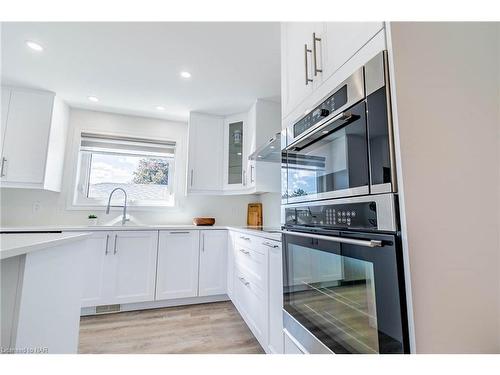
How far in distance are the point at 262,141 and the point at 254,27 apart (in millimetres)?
1211

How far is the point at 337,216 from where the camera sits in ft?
2.76

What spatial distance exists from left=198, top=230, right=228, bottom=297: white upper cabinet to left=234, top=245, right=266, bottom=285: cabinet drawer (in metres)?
0.40

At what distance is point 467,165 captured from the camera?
0.72 m

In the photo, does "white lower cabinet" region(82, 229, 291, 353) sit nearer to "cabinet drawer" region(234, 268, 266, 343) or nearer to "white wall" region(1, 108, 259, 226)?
"cabinet drawer" region(234, 268, 266, 343)

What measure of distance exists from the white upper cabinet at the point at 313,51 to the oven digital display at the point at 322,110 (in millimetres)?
84

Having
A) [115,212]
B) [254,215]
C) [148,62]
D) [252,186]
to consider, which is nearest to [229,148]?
[252,186]

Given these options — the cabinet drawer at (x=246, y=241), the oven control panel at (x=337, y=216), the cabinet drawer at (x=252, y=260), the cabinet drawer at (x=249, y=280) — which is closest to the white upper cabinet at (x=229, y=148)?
the cabinet drawer at (x=246, y=241)

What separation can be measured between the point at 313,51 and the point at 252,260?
1434 millimetres

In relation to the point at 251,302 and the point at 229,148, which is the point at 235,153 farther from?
the point at 251,302

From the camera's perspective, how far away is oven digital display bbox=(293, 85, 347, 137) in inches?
33.3

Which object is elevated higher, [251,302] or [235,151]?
[235,151]

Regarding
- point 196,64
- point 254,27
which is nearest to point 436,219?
point 254,27

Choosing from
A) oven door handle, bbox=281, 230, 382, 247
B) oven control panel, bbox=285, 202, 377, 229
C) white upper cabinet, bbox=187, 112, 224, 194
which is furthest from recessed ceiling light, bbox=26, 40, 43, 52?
oven door handle, bbox=281, 230, 382, 247
